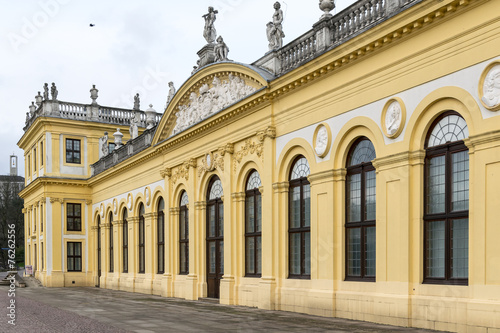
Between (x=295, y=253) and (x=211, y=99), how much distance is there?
27.2 feet

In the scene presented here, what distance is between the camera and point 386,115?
597 inches

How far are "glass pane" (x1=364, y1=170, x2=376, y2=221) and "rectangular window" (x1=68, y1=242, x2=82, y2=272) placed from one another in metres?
31.9

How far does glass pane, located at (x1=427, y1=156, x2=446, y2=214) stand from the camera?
532 inches

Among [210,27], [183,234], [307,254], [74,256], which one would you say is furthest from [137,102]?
[307,254]

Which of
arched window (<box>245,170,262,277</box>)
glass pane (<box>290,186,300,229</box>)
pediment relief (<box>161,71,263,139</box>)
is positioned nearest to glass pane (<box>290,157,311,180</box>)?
glass pane (<box>290,186,300,229</box>)

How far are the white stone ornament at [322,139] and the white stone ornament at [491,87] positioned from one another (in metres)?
5.69

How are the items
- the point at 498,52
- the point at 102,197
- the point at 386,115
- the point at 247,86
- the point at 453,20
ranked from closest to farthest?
the point at 498,52 < the point at 453,20 < the point at 386,115 < the point at 247,86 < the point at 102,197

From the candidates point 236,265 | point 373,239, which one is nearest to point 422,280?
point 373,239

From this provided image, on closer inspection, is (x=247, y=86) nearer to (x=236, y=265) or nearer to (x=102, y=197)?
(x=236, y=265)

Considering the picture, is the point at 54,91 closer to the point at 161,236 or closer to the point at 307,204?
the point at 161,236

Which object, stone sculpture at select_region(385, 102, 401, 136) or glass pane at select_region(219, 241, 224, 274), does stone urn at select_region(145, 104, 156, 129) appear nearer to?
glass pane at select_region(219, 241, 224, 274)

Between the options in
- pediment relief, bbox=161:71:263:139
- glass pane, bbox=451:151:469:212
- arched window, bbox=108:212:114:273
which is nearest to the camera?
glass pane, bbox=451:151:469:212

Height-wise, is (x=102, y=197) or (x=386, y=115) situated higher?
(x=386, y=115)

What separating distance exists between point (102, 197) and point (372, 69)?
28951mm
